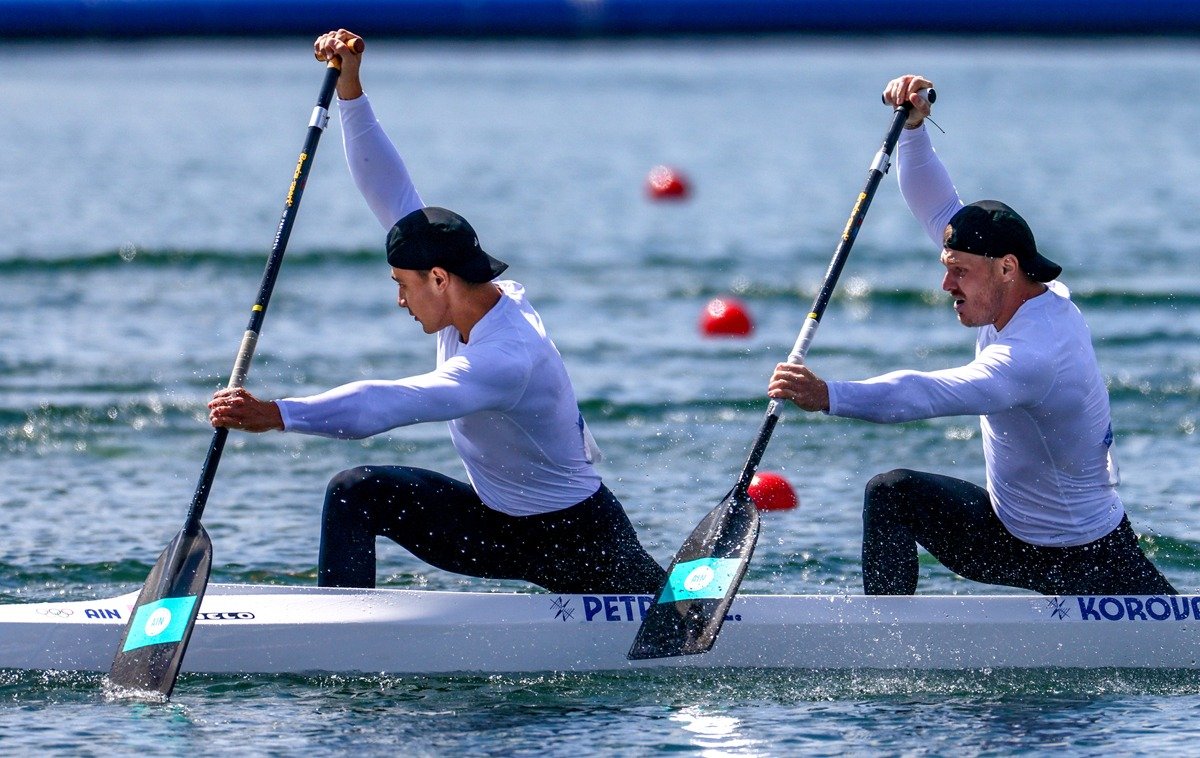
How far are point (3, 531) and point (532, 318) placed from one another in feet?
13.1

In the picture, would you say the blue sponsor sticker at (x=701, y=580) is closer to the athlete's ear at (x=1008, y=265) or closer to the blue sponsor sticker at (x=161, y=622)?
the athlete's ear at (x=1008, y=265)

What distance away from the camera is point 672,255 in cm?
1983

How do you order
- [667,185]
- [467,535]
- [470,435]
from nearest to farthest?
1. [470,435]
2. [467,535]
3. [667,185]

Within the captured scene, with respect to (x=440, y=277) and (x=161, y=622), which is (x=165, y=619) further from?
(x=440, y=277)

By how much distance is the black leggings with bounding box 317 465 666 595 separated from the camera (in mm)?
6590

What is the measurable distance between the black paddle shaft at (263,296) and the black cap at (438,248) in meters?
0.61

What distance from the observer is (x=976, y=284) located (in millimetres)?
6504

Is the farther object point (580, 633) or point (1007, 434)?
point (580, 633)

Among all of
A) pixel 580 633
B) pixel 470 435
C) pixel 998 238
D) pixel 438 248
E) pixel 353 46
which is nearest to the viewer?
pixel 438 248

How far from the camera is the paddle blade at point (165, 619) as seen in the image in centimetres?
649

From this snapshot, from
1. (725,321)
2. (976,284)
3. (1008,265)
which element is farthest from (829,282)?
(725,321)

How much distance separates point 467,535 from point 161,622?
3.53 feet

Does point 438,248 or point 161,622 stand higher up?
point 438,248

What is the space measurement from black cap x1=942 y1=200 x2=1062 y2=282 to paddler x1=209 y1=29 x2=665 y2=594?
1423 millimetres
